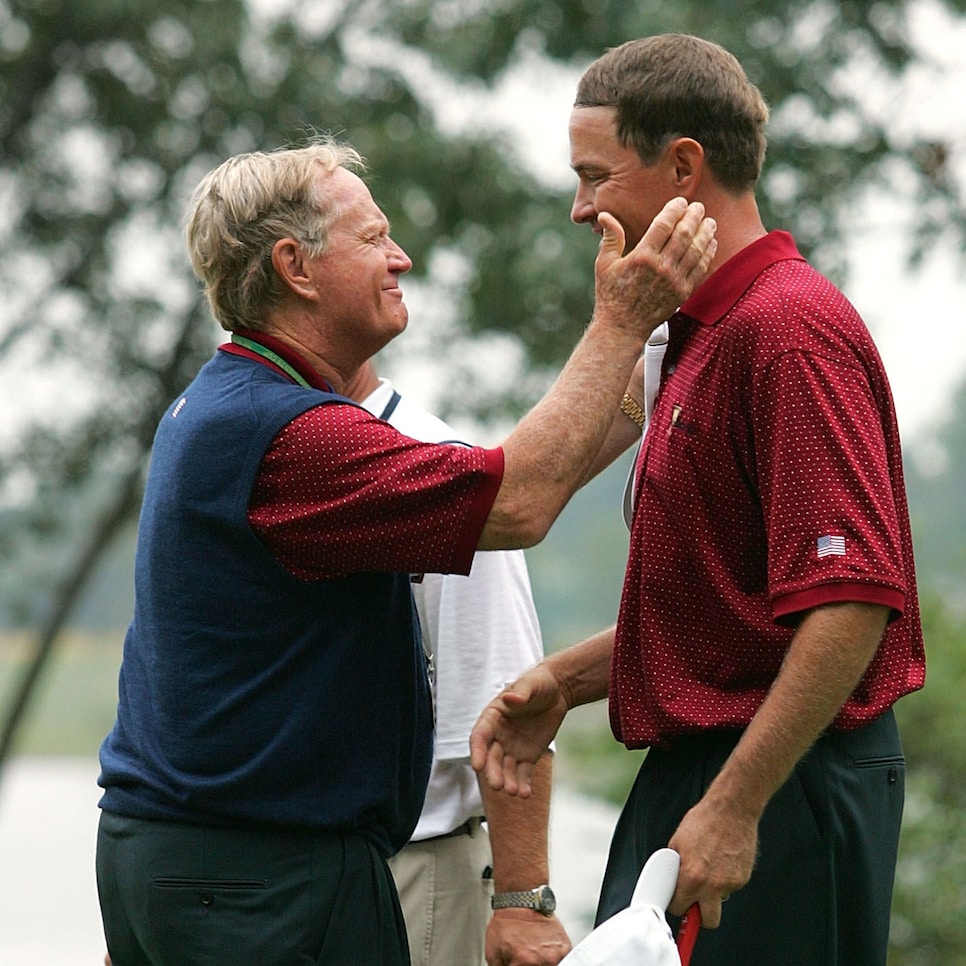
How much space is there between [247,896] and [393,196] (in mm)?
6459

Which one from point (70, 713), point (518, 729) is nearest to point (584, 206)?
→ point (518, 729)

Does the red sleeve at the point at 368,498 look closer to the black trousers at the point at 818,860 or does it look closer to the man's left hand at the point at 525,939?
the black trousers at the point at 818,860

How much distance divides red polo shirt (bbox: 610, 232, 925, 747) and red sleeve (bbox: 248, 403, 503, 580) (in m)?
0.31

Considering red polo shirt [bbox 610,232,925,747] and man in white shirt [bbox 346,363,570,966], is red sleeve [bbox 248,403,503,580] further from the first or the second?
man in white shirt [bbox 346,363,570,966]

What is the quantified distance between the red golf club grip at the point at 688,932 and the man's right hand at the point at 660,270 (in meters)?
0.93

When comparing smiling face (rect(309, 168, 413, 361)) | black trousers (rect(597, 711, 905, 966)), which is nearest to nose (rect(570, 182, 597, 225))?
smiling face (rect(309, 168, 413, 361))

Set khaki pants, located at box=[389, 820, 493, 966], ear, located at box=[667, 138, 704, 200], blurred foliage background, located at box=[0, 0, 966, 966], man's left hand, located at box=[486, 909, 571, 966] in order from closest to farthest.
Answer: ear, located at box=[667, 138, 704, 200] < man's left hand, located at box=[486, 909, 571, 966] < khaki pants, located at box=[389, 820, 493, 966] < blurred foliage background, located at box=[0, 0, 966, 966]

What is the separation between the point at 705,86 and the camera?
273cm

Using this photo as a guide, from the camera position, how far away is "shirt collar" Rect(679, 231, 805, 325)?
265 cm

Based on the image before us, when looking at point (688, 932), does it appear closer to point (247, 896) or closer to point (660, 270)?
point (247, 896)

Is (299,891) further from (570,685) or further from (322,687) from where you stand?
(570,685)

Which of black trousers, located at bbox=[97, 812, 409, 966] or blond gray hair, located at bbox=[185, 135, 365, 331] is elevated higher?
blond gray hair, located at bbox=[185, 135, 365, 331]

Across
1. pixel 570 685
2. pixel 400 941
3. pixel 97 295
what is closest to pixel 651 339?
pixel 570 685

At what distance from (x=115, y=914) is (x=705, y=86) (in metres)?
1.75
